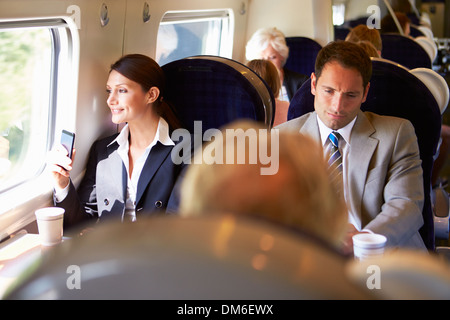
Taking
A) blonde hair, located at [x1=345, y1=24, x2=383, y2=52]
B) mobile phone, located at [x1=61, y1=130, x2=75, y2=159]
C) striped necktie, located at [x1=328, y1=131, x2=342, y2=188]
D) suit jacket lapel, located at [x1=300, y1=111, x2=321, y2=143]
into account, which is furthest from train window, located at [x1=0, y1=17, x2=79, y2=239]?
blonde hair, located at [x1=345, y1=24, x2=383, y2=52]

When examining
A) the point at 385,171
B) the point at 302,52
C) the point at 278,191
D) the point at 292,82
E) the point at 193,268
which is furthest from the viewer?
the point at 302,52

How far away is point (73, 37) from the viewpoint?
2328mm

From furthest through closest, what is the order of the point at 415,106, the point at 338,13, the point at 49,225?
the point at 338,13, the point at 415,106, the point at 49,225

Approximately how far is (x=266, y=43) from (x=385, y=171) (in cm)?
232

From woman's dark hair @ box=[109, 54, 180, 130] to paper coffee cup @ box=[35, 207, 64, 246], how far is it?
0.71 meters

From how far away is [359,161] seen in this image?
201 cm

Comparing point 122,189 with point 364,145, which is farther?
point 122,189

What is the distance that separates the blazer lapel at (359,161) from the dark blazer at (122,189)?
2.11 ft

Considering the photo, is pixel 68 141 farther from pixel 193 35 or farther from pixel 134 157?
pixel 193 35

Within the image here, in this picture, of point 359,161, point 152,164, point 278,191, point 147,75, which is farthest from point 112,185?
point 278,191

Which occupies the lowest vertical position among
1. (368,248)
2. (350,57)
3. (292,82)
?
(368,248)

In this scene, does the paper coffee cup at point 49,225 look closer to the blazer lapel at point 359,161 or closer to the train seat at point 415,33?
the blazer lapel at point 359,161

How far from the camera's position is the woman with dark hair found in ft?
7.55

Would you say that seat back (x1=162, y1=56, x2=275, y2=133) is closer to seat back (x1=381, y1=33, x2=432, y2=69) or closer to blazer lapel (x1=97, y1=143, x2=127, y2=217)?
blazer lapel (x1=97, y1=143, x2=127, y2=217)
